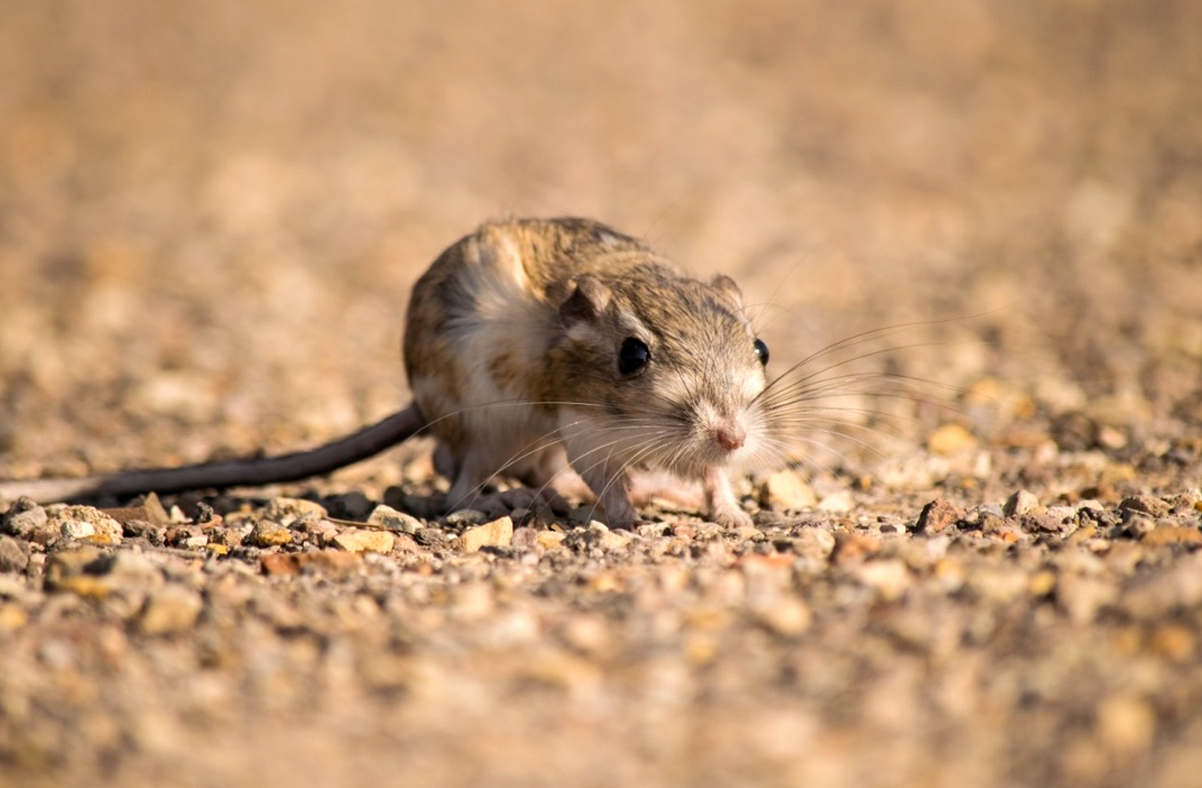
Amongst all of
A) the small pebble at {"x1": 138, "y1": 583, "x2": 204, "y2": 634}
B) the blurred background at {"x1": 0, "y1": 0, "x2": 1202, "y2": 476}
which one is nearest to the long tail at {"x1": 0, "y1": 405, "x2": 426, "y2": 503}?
the blurred background at {"x1": 0, "y1": 0, "x2": 1202, "y2": 476}

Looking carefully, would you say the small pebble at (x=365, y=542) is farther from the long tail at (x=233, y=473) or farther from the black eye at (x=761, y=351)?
the black eye at (x=761, y=351)

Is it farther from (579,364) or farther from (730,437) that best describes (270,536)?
(730,437)

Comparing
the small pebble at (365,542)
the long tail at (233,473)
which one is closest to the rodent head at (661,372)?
the small pebble at (365,542)

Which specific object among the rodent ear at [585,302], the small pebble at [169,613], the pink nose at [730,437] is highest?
the rodent ear at [585,302]

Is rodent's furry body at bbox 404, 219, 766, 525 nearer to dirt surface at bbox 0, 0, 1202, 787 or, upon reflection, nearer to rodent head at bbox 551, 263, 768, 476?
rodent head at bbox 551, 263, 768, 476

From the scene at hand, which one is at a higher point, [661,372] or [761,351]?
[761,351]

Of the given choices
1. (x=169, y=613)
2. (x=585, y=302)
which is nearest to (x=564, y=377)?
(x=585, y=302)
